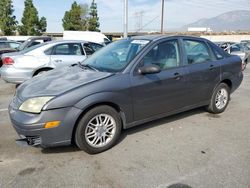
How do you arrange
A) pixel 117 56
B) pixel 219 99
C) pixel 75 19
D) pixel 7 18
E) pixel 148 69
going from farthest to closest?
1. pixel 75 19
2. pixel 7 18
3. pixel 219 99
4. pixel 117 56
5. pixel 148 69

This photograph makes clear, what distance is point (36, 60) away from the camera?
7.20 m

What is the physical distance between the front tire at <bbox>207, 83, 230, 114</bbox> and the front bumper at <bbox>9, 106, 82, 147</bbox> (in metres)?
2.99

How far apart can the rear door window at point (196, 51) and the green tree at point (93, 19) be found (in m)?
44.8

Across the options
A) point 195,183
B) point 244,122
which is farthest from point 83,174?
point 244,122

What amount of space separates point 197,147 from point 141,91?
1.17 m

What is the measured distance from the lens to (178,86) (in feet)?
14.4

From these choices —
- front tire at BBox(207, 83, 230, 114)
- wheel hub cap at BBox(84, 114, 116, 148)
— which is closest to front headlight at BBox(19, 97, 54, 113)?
wheel hub cap at BBox(84, 114, 116, 148)

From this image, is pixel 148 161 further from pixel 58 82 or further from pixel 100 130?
pixel 58 82

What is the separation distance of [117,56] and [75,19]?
46185 millimetres

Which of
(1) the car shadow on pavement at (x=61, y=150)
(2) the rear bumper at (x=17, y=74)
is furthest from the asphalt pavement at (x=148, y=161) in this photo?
(2) the rear bumper at (x=17, y=74)

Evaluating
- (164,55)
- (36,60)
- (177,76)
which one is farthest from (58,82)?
(36,60)

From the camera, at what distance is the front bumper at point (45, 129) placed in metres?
3.24

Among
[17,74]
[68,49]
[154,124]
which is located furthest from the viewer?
[68,49]

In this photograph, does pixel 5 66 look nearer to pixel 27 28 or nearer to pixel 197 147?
pixel 197 147
